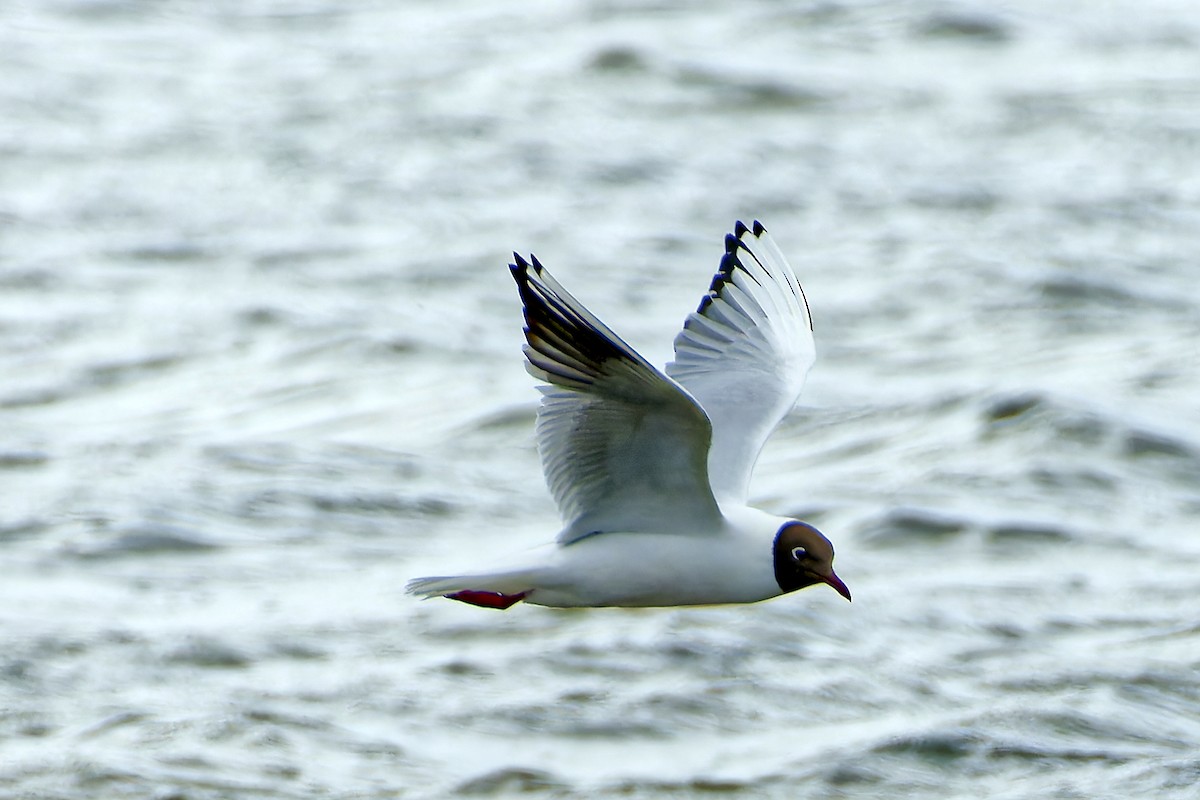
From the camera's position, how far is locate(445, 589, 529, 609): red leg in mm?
6551

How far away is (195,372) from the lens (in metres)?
11.7

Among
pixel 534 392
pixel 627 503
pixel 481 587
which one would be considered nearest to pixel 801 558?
pixel 627 503

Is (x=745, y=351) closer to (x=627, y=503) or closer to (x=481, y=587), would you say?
(x=627, y=503)

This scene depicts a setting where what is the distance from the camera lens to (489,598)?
6.62 metres

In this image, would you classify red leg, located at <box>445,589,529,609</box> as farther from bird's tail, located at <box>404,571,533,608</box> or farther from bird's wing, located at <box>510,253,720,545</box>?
bird's wing, located at <box>510,253,720,545</box>

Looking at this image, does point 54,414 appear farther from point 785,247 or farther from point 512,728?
point 785,247

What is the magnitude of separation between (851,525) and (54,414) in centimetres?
403

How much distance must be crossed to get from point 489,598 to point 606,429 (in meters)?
0.72

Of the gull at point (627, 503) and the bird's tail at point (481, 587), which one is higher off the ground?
the gull at point (627, 503)

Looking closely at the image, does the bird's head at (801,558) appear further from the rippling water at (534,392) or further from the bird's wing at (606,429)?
the rippling water at (534,392)

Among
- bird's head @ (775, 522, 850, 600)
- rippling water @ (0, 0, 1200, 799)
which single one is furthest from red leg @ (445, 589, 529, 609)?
rippling water @ (0, 0, 1200, 799)

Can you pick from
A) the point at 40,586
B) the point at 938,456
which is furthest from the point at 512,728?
the point at 938,456

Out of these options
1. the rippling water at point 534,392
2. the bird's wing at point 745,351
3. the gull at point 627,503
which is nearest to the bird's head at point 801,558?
the gull at point 627,503

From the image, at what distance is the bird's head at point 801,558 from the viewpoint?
6.33m
